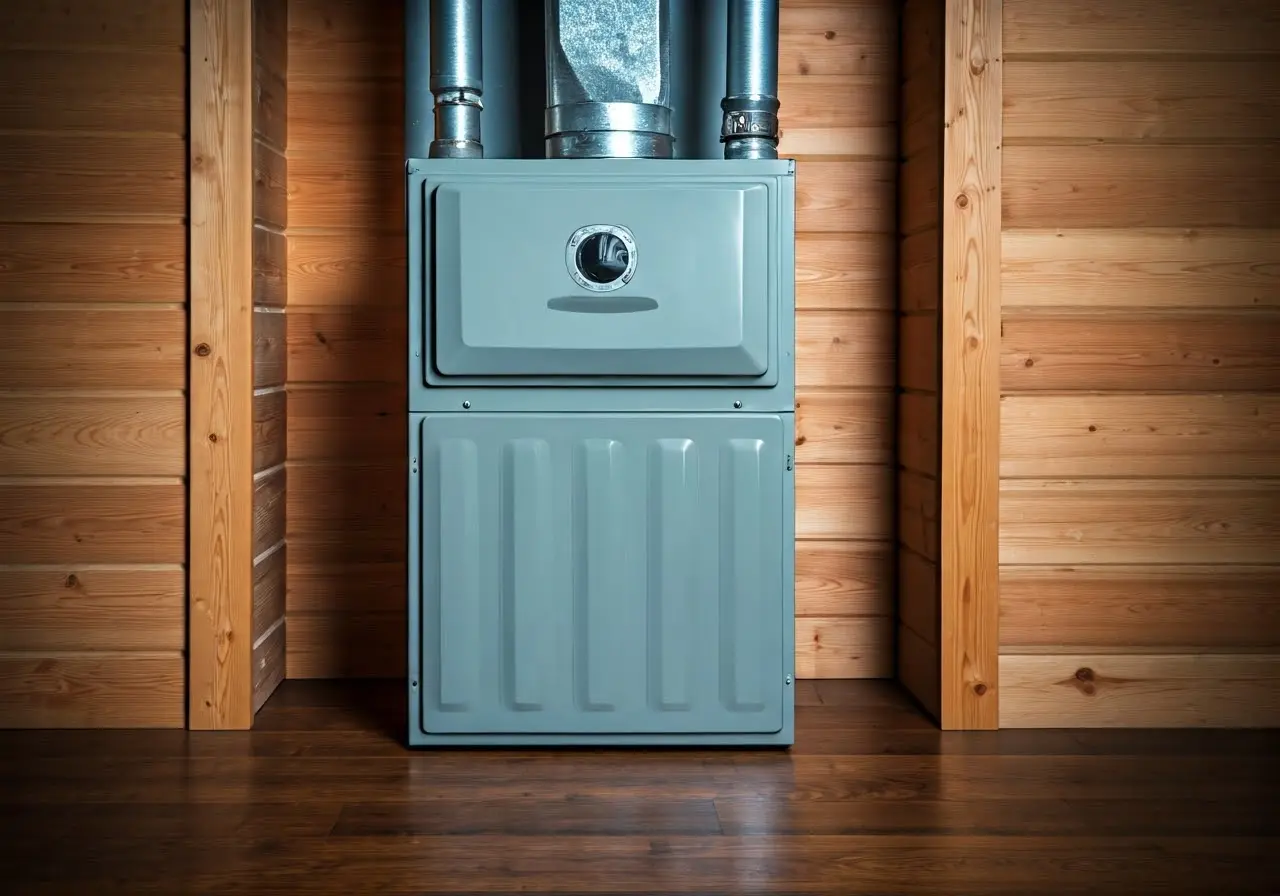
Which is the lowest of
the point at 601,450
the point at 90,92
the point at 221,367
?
the point at 601,450

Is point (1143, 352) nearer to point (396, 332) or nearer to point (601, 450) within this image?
point (601, 450)

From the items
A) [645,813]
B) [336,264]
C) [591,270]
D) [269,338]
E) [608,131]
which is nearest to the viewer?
[645,813]

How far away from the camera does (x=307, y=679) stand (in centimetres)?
277

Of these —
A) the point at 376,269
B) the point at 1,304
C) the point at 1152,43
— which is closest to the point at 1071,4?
the point at 1152,43

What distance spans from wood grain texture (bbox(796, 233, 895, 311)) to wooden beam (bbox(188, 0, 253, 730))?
1.05 meters

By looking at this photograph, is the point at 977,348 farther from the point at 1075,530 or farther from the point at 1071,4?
the point at 1071,4

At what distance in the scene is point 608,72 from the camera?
2.36 m

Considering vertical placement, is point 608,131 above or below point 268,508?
above

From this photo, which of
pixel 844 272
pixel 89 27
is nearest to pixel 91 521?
pixel 89 27

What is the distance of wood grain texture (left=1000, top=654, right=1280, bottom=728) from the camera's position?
7.97 ft

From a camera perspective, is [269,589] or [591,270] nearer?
[591,270]

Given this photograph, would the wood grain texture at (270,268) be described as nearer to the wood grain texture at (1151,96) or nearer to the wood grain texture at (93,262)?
the wood grain texture at (93,262)

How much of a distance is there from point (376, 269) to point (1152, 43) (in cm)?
146

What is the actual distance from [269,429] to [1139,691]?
63.4 inches
